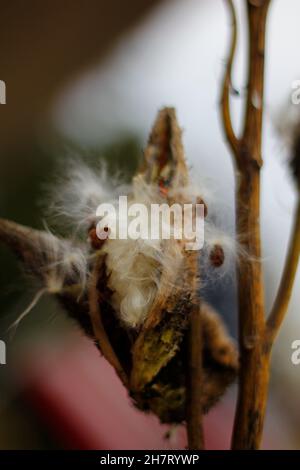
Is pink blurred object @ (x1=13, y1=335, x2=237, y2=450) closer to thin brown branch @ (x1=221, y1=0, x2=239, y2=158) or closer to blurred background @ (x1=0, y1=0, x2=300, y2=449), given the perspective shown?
blurred background @ (x1=0, y1=0, x2=300, y2=449)

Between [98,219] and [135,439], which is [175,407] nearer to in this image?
[135,439]

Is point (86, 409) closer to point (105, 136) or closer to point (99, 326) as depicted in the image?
point (99, 326)

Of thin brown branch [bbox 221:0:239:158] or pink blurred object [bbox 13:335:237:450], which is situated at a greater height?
thin brown branch [bbox 221:0:239:158]

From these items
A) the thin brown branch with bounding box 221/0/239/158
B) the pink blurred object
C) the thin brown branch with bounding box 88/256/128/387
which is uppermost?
the thin brown branch with bounding box 221/0/239/158

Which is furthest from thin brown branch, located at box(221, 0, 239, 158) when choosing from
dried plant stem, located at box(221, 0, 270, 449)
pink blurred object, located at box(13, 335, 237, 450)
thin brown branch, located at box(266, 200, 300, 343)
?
pink blurred object, located at box(13, 335, 237, 450)
